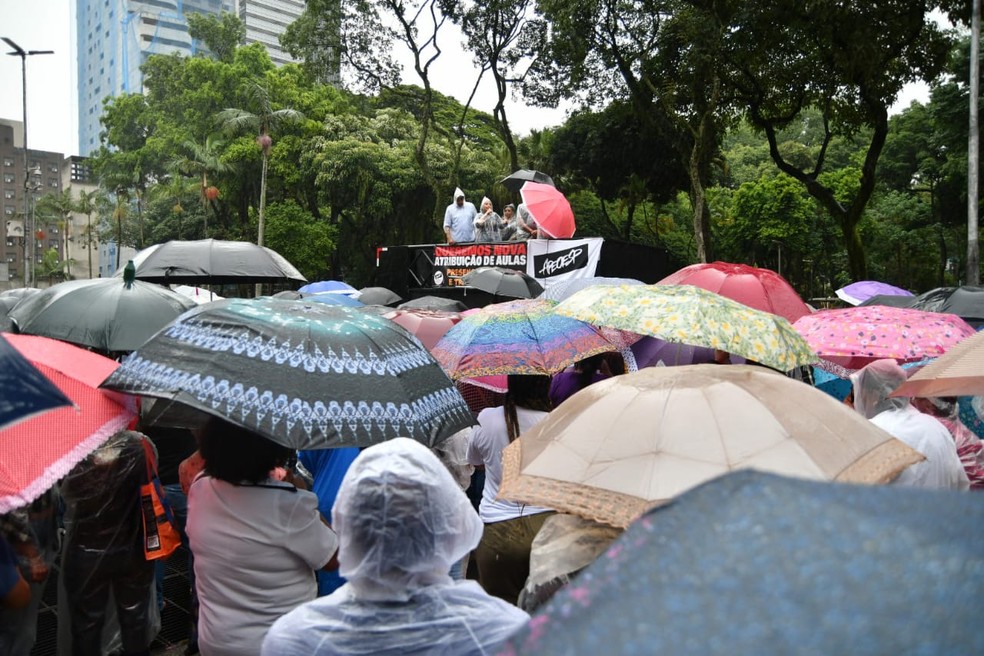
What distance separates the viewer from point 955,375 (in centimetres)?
362

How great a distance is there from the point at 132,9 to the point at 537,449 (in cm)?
12096

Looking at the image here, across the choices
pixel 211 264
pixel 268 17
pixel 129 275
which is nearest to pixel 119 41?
pixel 268 17

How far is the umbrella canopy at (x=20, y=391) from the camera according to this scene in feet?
5.83

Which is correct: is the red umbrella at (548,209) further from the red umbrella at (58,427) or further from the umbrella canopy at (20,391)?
the umbrella canopy at (20,391)

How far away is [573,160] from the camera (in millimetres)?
29062

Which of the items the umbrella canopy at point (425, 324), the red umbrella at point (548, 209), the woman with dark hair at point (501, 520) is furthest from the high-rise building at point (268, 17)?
the woman with dark hair at point (501, 520)

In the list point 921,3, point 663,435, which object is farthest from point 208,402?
point 921,3

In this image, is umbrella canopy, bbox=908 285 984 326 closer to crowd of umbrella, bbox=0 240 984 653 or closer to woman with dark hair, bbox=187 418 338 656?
crowd of umbrella, bbox=0 240 984 653

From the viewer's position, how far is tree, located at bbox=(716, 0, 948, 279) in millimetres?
17188

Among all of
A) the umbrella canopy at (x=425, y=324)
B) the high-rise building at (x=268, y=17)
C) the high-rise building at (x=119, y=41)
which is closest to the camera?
the umbrella canopy at (x=425, y=324)

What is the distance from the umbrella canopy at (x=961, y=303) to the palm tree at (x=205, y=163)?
3320 cm

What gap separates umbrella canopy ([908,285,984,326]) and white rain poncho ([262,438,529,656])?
6.97 m

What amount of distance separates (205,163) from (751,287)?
117 feet

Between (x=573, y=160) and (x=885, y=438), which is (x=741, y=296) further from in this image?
(x=573, y=160)
